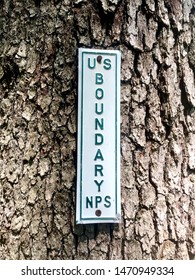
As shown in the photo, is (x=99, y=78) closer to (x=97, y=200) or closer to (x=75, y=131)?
(x=75, y=131)

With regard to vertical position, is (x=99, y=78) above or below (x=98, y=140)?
above

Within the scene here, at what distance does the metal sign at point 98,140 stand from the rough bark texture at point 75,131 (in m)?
0.02

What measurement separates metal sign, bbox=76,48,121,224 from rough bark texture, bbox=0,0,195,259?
21 mm

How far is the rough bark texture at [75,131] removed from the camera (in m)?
1.35

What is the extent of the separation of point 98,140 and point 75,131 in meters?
0.06

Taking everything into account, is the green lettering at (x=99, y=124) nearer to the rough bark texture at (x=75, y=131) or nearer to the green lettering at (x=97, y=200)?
the rough bark texture at (x=75, y=131)

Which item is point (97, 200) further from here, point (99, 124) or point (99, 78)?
point (99, 78)

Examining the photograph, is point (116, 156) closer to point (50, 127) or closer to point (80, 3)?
point (50, 127)

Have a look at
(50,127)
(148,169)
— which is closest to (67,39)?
(50,127)

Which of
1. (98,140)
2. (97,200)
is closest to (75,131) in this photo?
(98,140)

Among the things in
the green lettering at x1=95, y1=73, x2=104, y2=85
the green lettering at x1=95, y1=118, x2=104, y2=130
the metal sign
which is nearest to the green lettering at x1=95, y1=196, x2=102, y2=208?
the metal sign

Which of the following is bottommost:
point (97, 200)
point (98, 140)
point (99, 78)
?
point (97, 200)

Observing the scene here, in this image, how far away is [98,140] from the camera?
1362 millimetres
